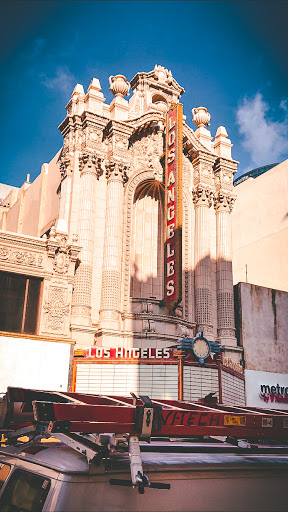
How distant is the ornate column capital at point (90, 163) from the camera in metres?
28.0

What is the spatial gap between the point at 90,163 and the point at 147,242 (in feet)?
21.2

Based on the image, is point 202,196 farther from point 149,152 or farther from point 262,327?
point 262,327

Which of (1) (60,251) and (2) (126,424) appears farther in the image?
(1) (60,251)

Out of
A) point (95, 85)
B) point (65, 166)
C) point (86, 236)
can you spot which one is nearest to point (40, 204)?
point (65, 166)

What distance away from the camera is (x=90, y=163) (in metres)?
28.0

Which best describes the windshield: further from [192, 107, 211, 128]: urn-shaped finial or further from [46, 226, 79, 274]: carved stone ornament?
[192, 107, 211, 128]: urn-shaped finial

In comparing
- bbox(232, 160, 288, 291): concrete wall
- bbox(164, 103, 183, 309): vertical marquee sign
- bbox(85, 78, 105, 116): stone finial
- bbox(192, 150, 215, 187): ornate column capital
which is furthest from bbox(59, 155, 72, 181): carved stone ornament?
bbox(232, 160, 288, 291): concrete wall

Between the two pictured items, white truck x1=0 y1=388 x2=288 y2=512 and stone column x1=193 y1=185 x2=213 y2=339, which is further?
stone column x1=193 y1=185 x2=213 y2=339

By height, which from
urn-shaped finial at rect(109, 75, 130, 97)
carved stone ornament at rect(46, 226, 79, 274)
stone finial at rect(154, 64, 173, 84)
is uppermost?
stone finial at rect(154, 64, 173, 84)

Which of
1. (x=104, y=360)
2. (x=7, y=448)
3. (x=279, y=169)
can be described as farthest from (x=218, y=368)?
(x=279, y=169)

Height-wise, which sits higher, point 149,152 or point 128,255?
point 149,152

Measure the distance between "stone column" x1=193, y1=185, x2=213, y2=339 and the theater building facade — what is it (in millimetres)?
68

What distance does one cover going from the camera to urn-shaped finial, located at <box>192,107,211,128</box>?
1355 inches

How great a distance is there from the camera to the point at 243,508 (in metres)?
3.97
